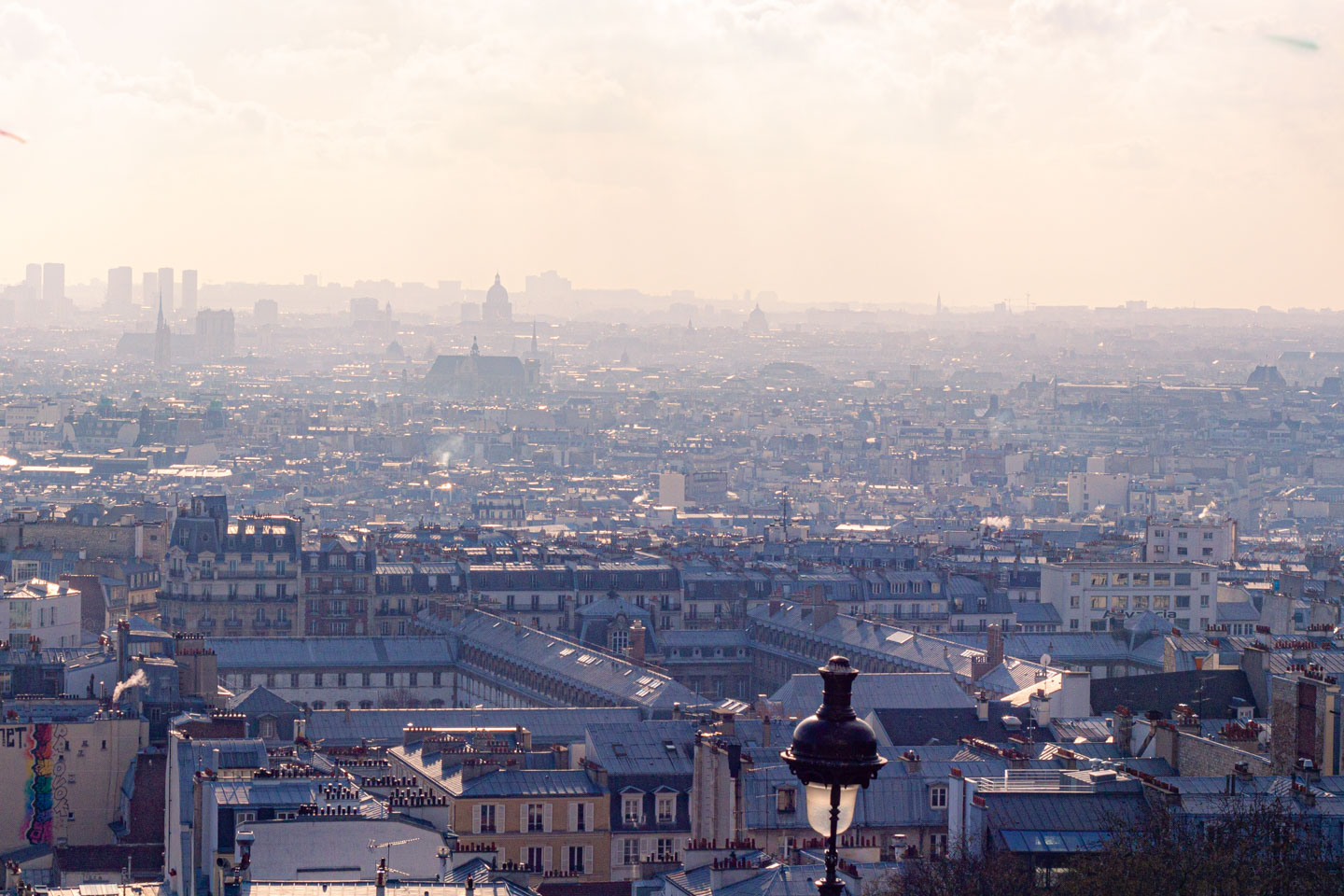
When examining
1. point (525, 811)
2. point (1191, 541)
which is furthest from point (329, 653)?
point (1191, 541)

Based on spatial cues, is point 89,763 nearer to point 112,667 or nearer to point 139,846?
point 139,846

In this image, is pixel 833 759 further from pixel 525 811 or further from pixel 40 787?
pixel 40 787

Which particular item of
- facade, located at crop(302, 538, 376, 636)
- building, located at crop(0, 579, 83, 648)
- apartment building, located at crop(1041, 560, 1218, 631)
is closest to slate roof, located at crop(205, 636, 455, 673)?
building, located at crop(0, 579, 83, 648)

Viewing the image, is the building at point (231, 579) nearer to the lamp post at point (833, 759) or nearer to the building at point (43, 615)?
the building at point (43, 615)

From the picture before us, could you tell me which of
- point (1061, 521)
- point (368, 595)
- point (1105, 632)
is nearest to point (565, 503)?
point (1061, 521)

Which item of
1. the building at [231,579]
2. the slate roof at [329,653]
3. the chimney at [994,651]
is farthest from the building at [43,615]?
the chimney at [994,651]

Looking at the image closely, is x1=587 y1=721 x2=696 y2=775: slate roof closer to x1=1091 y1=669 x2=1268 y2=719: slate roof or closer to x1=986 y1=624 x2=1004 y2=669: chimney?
x1=1091 y1=669 x2=1268 y2=719: slate roof
